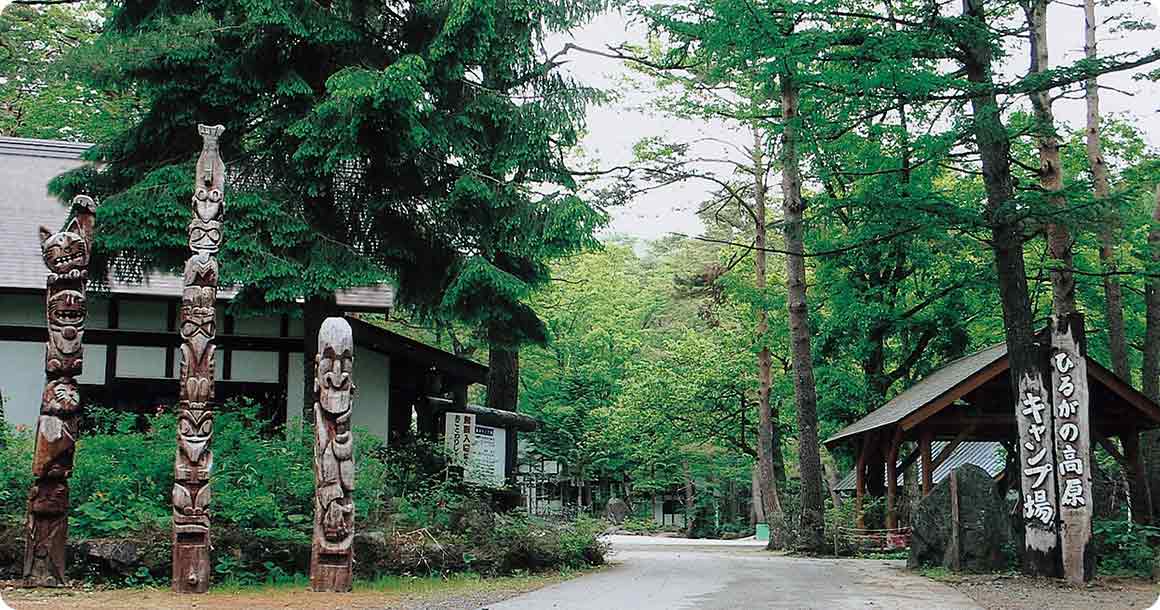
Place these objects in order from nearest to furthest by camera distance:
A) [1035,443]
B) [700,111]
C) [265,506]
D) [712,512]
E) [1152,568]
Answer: [265,506], [1035,443], [1152,568], [700,111], [712,512]

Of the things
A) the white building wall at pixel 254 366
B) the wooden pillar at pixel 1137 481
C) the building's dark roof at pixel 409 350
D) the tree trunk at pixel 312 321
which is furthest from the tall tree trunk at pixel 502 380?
the wooden pillar at pixel 1137 481

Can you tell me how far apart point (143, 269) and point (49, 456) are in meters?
4.61

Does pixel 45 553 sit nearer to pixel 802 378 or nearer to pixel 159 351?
pixel 159 351

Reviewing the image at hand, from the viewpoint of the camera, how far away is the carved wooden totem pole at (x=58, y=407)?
451 inches

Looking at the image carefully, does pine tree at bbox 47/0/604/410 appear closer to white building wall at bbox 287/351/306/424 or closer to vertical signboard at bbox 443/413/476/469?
vertical signboard at bbox 443/413/476/469

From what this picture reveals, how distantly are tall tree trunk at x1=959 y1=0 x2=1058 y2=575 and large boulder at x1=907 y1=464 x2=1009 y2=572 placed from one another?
47.0 inches

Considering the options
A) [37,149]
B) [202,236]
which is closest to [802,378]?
[202,236]

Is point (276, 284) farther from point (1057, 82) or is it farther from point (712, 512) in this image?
point (712, 512)

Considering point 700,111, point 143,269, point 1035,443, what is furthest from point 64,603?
point 700,111

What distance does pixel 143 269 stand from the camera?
51.1ft

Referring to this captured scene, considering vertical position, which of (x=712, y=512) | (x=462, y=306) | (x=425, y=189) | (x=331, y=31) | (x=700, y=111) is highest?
(x=700, y=111)

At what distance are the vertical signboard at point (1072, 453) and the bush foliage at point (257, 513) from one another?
22.7ft

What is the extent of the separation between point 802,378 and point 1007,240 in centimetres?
936

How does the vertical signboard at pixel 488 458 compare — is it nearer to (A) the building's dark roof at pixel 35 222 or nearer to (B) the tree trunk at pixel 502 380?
(B) the tree trunk at pixel 502 380
